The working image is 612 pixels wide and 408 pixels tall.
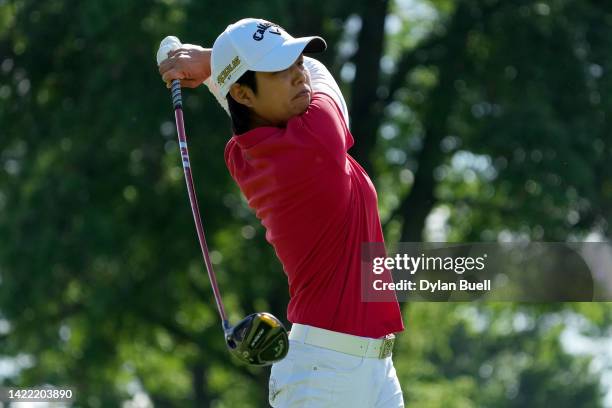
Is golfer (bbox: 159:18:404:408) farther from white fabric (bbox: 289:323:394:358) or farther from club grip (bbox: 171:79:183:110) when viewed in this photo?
club grip (bbox: 171:79:183:110)

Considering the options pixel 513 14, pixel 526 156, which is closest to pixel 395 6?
pixel 513 14

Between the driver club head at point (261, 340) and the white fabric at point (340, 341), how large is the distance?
11cm

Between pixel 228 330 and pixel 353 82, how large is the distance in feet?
40.1

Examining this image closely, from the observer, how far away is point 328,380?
14.5ft

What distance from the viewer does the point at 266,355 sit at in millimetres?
4352

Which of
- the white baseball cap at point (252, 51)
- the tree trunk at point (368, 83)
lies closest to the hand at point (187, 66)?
the white baseball cap at point (252, 51)

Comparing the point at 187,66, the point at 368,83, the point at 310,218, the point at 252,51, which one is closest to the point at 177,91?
the point at 187,66

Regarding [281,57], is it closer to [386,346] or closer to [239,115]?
[239,115]

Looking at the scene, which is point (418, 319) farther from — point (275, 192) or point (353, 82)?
point (275, 192)

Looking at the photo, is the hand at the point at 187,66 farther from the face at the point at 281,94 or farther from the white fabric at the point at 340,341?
the white fabric at the point at 340,341

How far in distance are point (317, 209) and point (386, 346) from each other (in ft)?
1.81

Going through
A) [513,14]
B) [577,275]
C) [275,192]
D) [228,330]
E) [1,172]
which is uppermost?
[275,192]

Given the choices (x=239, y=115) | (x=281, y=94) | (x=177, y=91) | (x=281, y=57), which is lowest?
(x=177, y=91)

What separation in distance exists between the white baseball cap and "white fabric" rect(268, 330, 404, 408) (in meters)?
0.94
